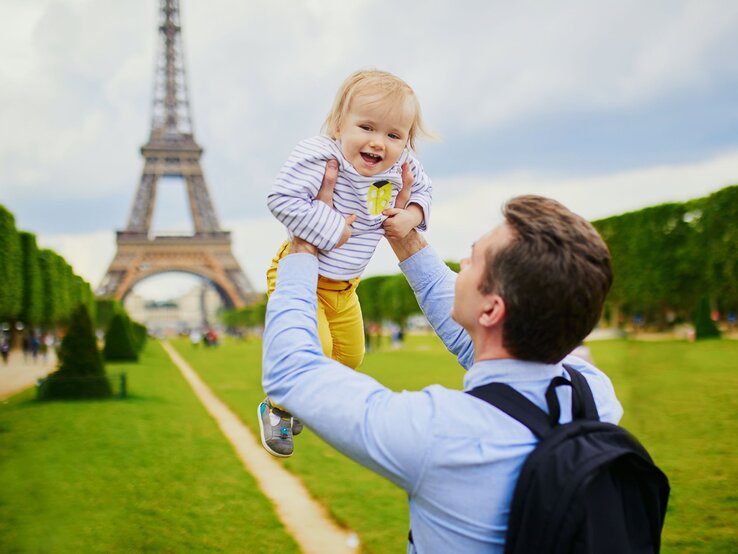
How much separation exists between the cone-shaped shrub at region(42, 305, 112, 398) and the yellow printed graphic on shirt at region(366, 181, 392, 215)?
1401cm

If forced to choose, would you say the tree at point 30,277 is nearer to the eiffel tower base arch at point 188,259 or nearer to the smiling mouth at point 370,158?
the smiling mouth at point 370,158

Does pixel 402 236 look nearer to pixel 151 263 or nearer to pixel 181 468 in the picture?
pixel 181 468

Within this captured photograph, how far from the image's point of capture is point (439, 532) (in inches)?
61.8

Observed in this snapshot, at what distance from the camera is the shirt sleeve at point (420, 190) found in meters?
2.26

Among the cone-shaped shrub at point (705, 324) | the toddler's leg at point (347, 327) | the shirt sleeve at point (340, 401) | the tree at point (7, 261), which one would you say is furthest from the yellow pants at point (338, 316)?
the cone-shaped shrub at point (705, 324)

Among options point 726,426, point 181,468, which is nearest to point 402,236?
point 181,468

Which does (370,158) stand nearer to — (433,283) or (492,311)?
(433,283)

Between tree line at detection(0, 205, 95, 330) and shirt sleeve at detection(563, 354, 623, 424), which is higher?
tree line at detection(0, 205, 95, 330)

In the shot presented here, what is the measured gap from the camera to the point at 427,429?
1.49 m

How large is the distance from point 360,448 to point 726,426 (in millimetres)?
10675

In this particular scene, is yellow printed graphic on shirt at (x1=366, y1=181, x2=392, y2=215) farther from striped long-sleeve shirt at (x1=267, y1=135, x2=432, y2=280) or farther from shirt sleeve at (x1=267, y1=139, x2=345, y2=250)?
shirt sleeve at (x1=267, y1=139, x2=345, y2=250)

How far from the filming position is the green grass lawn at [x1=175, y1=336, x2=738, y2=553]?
6309 millimetres

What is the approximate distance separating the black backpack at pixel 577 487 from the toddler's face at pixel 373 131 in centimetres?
82

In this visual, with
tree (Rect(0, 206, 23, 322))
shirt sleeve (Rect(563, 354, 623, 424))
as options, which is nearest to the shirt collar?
shirt sleeve (Rect(563, 354, 623, 424))
